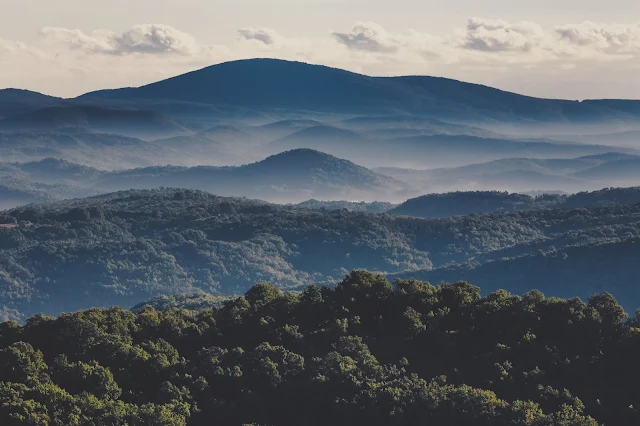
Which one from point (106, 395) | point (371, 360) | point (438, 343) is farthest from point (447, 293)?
point (106, 395)

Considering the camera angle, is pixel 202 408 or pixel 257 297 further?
pixel 257 297

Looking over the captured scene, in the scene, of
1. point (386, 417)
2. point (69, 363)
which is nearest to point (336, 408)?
point (386, 417)

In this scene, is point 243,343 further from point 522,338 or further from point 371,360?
point 522,338

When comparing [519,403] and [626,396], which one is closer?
[519,403]

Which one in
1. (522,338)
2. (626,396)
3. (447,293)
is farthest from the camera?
(447,293)

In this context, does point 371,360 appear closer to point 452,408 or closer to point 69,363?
point 452,408

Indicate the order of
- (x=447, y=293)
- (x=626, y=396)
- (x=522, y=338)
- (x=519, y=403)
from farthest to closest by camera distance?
(x=447, y=293) < (x=522, y=338) < (x=626, y=396) < (x=519, y=403)
